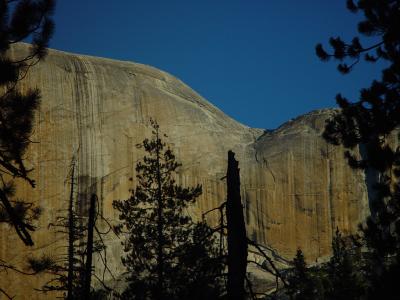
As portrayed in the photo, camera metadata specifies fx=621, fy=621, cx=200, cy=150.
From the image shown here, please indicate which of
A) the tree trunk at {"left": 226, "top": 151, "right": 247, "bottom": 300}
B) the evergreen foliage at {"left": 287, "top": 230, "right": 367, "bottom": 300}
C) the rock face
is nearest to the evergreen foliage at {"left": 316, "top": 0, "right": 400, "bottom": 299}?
the tree trunk at {"left": 226, "top": 151, "right": 247, "bottom": 300}

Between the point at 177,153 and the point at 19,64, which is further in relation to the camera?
the point at 177,153

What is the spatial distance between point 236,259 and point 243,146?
3911 cm

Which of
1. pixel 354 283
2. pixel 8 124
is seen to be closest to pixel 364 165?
pixel 8 124

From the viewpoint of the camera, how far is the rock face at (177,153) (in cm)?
4050

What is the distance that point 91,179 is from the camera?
41094 millimetres

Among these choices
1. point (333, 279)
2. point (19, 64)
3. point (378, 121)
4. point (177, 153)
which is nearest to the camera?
point (19, 64)

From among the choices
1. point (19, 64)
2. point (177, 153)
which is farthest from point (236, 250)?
point (177, 153)

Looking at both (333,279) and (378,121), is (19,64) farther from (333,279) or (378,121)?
(333,279)

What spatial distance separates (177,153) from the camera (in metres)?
44.0

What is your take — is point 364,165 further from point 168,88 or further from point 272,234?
point 168,88

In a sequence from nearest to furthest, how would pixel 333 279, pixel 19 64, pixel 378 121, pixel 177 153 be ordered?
pixel 19 64, pixel 378 121, pixel 333 279, pixel 177 153

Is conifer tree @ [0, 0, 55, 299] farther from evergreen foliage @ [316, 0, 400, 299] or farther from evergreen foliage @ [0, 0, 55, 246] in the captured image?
evergreen foliage @ [316, 0, 400, 299]

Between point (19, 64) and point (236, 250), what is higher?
point (19, 64)

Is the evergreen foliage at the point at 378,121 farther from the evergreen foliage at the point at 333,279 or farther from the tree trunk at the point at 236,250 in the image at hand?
the evergreen foliage at the point at 333,279
